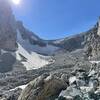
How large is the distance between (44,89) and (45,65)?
77658 millimetres

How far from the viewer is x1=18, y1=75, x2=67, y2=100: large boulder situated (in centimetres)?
2033

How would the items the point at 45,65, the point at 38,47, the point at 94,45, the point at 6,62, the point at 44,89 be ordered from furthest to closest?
the point at 38,47 → the point at 6,62 → the point at 45,65 → the point at 94,45 → the point at 44,89

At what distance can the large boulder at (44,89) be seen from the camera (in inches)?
800

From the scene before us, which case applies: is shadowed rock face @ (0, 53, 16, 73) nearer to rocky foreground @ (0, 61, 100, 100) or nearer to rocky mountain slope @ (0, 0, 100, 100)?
rocky mountain slope @ (0, 0, 100, 100)

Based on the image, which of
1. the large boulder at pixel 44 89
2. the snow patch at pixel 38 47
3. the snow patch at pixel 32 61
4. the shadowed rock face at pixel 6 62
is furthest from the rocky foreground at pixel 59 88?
the snow patch at pixel 38 47

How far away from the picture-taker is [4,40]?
14425cm

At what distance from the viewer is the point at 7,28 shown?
152375 millimetres

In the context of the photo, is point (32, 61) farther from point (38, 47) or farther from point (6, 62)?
point (38, 47)

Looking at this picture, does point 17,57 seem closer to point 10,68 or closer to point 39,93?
point 10,68

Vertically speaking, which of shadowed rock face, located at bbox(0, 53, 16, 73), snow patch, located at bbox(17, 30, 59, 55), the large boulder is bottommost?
the large boulder

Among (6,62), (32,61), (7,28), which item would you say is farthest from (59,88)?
(7,28)

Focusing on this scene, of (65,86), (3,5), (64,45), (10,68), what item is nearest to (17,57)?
(10,68)

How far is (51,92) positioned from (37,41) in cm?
17353

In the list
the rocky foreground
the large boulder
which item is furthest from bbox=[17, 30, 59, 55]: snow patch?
the large boulder
